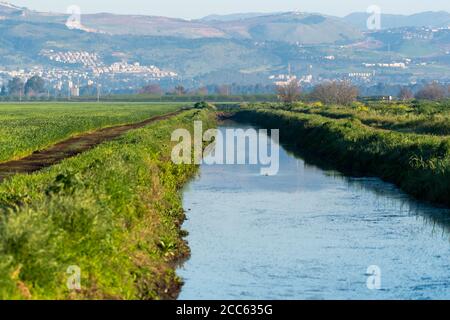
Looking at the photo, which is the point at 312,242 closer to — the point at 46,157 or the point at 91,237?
the point at 91,237

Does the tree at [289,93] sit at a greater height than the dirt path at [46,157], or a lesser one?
lesser

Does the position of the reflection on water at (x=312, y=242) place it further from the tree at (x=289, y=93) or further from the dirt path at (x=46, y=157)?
the tree at (x=289, y=93)

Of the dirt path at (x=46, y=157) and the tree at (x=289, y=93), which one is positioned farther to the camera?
the tree at (x=289, y=93)

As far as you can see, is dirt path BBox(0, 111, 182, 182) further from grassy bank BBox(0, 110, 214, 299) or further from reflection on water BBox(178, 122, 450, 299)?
grassy bank BBox(0, 110, 214, 299)

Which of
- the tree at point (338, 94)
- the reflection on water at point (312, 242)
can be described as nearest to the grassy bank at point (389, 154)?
the reflection on water at point (312, 242)

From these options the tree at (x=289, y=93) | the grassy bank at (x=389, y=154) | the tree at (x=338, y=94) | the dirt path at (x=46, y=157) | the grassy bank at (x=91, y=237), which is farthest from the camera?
the tree at (x=289, y=93)

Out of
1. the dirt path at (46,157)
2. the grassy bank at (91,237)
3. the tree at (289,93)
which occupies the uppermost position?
the grassy bank at (91,237)

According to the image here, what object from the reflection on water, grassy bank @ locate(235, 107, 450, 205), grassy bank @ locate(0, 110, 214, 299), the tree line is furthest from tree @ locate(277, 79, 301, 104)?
grassy bank @ locate(0, 110, 214, 299)

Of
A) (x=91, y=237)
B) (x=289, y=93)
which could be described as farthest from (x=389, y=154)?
(x=289, y=93)
